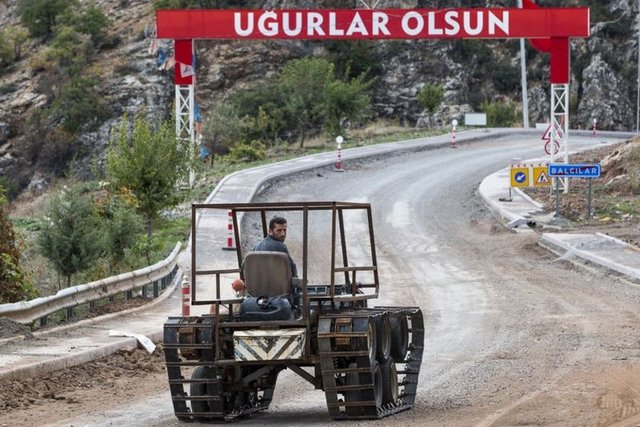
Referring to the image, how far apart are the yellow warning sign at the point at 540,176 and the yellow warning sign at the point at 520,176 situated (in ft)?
0.69

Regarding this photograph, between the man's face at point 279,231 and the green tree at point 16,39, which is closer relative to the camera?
the man's face at point 279,231

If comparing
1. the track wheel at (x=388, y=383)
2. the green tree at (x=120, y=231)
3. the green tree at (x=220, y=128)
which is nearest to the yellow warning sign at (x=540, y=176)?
the green tree at (x=120, y=231)

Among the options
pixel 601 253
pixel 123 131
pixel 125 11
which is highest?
pixel 125 11

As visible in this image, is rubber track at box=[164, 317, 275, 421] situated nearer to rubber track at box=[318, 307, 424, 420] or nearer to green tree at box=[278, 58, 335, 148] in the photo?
rubber track at box=[318, 307, 424, 420]

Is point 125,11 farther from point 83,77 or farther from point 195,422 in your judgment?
point 195,422

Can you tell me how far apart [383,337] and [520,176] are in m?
25.9

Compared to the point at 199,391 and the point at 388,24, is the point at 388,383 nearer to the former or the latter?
the point at 199,391

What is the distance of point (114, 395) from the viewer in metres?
14.0

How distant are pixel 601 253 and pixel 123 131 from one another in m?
11.7

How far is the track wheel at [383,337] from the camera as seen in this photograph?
39.8ft

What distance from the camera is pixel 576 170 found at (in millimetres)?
33188

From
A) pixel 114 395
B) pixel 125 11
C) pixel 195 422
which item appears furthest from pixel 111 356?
pixel 125 11

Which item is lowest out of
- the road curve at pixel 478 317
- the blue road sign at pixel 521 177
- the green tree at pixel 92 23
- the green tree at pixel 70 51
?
the road curve at pixel 478 317

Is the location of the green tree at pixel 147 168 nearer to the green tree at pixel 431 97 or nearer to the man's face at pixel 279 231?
the man's face at pixel 279 231
